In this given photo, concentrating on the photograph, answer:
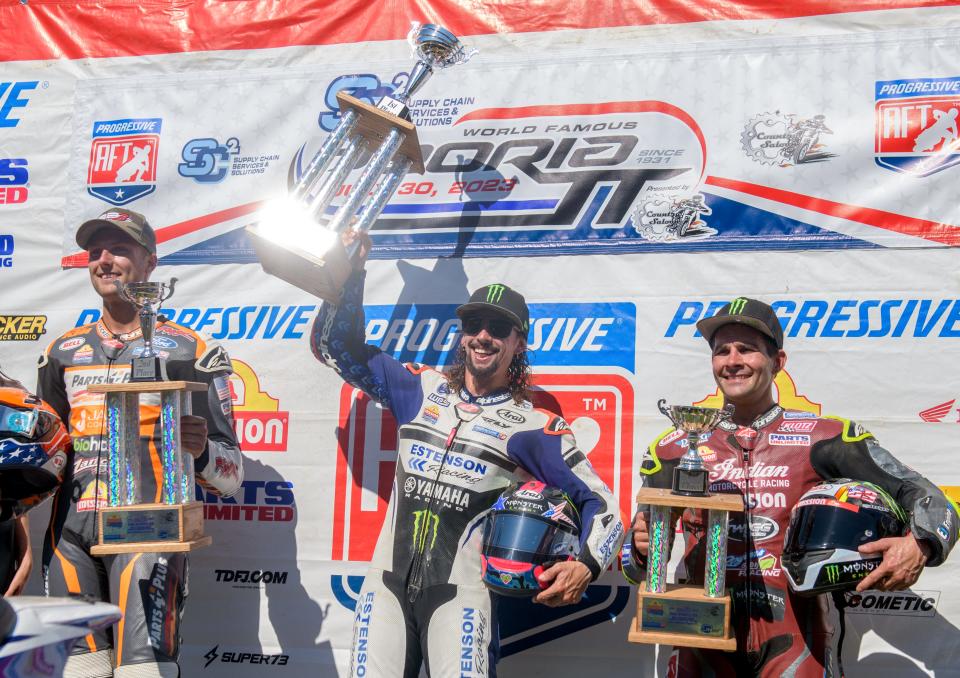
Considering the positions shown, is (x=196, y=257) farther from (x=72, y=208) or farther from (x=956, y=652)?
(x=956, y=652)

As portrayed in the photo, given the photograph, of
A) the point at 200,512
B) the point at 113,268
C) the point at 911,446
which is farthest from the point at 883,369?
the point at 113,268

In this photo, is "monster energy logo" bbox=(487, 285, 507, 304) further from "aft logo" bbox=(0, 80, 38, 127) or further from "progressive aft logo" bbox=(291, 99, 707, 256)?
"aft logo" bbox=(0, 80, 38, 127)

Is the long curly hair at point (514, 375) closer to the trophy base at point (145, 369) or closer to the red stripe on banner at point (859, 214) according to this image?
the trophy base at point (145, 369)

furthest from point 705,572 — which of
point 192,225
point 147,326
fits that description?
point 192,225

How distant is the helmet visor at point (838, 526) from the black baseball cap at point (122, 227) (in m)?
2.75

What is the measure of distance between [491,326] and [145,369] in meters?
1.25

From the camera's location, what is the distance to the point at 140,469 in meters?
3.70

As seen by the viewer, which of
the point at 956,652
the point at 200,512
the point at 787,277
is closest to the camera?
the point at 200,512

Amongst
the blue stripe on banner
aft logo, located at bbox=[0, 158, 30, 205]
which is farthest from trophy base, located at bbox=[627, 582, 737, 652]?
aft logo, located at bbox=[0, 158, 30, 205]

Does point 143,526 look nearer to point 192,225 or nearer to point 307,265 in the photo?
point 307,265

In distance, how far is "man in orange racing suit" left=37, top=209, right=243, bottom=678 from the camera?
12.0 ft

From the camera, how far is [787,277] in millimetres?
4344

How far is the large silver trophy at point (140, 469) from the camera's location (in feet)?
11.5

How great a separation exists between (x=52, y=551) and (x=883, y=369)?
332 centimetres
